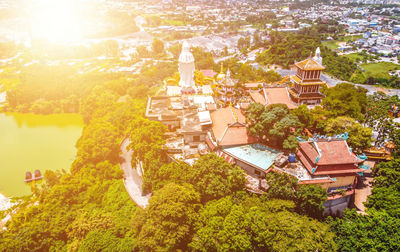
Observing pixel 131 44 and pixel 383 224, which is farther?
pixel 131 44

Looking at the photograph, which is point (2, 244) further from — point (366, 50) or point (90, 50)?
point (366, 50)

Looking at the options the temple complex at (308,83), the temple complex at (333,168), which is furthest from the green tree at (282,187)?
the temple complex at (308,83)

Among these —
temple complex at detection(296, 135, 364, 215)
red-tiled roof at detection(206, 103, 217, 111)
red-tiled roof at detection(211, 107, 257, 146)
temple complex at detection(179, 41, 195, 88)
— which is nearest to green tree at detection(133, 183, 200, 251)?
red-tiled roof at detection(211, 107, 257, 146)

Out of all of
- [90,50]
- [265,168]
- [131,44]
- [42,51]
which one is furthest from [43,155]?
[131,44]

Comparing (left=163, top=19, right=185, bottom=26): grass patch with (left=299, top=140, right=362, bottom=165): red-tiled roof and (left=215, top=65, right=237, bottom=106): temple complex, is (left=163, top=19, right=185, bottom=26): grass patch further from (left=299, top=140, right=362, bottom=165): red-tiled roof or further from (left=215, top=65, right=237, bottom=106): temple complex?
(left=299, top=140, right=362, bottom=165): red-tiled roof

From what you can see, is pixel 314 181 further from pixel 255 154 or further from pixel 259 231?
pixel 259 231

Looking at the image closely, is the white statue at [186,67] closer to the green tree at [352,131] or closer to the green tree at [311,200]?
the green tree at [352,131]
